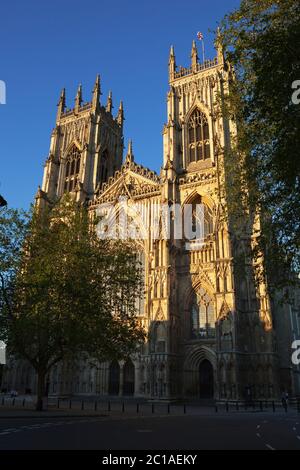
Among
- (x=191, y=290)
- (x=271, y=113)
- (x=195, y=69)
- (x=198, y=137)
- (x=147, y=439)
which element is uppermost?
(x=195, y=69)

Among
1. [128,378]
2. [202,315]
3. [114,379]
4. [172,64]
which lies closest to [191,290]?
[202,315]

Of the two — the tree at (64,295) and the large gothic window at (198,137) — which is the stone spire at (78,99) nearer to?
the large gothic window at (198,137)

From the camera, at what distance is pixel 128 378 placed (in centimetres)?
3525

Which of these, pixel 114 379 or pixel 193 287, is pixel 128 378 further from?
pixel 193 287

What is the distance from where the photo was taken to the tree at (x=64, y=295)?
74.7ft

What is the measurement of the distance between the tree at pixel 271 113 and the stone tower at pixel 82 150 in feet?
97.7

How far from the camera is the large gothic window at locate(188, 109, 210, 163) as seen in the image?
41.3 m

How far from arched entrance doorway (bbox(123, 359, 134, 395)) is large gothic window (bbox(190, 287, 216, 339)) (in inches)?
251

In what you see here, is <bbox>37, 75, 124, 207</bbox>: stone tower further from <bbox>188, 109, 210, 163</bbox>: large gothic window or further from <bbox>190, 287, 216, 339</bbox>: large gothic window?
<bbox>190, 287, 216, 339</bbox>: large gothic window

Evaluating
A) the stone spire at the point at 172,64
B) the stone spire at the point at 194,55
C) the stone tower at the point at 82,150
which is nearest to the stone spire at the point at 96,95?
the stone tower at the point at 82,150

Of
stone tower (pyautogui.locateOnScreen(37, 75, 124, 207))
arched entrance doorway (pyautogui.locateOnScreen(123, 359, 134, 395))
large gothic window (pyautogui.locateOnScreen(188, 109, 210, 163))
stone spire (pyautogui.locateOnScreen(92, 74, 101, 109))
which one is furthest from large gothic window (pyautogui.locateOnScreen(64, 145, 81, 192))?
arched entrance doorway (pyautogui.locateOnScreen(123, 359, 134, 395))

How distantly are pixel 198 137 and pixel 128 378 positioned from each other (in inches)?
994
